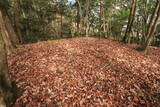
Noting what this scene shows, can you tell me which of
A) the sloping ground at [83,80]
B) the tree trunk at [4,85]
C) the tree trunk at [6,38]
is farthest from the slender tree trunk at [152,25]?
the tree trunk at [6,38]

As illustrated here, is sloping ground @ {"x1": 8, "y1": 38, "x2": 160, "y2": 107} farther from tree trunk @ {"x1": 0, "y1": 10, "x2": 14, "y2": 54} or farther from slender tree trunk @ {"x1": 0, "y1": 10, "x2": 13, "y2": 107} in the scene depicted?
tree trunk @ {"x1": 0, "y1": 10, "x2": 14, "y2": 54}

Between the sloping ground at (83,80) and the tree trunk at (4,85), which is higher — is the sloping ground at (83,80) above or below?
below

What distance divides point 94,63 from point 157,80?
270 centimetres

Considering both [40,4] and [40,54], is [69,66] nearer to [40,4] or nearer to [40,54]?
[40,54]

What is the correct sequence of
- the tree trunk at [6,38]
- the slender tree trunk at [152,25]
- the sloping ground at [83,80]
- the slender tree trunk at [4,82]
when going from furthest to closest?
the slender tree trunk at [152,25], the tree trunk at [6,38], the sloping ground at [83,80], the slender tree trunk at [4,82]

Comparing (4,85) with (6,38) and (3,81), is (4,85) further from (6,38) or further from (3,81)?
(6,38)

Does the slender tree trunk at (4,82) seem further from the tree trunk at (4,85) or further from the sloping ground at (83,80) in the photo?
the sloping ground at (83,80)

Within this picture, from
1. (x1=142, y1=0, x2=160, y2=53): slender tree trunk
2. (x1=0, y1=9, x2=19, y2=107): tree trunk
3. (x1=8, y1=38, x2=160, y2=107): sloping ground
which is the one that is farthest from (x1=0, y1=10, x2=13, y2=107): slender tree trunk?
(x1=142, y1=0, x2=160, y2=53): slender tree trunk

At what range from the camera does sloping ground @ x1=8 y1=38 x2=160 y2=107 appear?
325 centimetres

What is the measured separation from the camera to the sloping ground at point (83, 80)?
325cm

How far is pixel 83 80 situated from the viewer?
162 inches

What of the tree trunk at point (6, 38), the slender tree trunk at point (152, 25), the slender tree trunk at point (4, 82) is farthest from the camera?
the slender tree trunk at point (152, 25)

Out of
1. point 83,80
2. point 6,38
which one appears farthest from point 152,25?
point 6,38

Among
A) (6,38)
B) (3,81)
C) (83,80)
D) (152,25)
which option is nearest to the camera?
(3,81)
